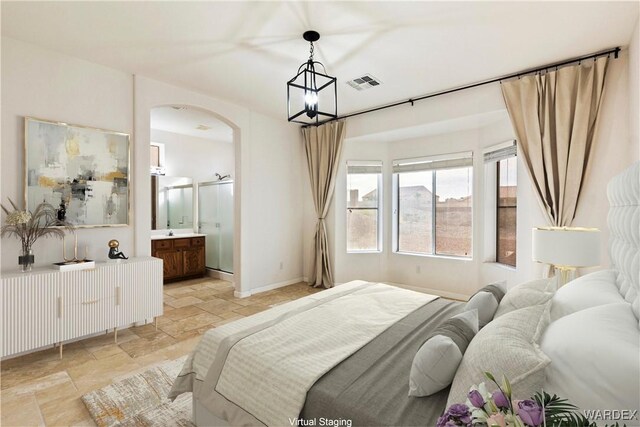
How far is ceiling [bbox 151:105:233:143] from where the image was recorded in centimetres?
489

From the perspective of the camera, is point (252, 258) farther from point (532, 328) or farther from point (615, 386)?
point (615, 386)

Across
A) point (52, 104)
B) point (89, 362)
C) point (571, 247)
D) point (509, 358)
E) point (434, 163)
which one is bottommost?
point (89, 362)

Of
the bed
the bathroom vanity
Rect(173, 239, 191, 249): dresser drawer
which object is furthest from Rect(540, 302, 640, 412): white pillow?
Rect(173, 239, 191, 249): dresser drawer

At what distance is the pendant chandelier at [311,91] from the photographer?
2.45 metres

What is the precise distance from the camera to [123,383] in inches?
91.1

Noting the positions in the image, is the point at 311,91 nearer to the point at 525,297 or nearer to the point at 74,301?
the point at 525,297

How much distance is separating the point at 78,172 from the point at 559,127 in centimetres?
494

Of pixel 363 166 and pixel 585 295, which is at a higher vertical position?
pixel 363 166

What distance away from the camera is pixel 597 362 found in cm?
93

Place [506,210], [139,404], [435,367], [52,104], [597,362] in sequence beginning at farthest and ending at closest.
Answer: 1. [506,210]
2. [52,104]
3. [139,404]
4. [435,367]
5. [597,362]

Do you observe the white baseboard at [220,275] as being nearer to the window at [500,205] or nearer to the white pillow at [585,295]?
the window at [500,205]

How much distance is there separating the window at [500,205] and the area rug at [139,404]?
4.08m

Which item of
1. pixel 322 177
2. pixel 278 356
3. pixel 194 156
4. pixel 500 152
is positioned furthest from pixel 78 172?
pixel 500 152

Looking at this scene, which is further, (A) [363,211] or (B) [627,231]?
(A) [363,211]
